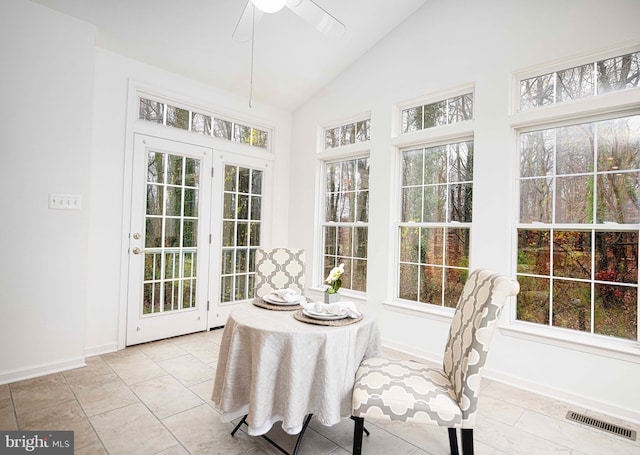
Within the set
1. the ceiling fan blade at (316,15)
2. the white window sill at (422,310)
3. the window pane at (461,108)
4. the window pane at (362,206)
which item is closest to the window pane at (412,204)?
the window pane at (362,206)

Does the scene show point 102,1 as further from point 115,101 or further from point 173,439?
point 173,439

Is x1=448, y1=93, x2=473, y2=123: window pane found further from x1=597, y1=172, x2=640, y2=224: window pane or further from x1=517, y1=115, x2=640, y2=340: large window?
x1=597, y1=172, x2=640, y2=224: window pane

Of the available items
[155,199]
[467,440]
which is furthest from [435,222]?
[155,199]

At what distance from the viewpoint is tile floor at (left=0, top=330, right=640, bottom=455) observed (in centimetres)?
201

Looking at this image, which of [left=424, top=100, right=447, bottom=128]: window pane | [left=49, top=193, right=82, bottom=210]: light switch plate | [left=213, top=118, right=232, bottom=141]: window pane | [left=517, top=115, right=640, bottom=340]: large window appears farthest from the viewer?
[left=213, top=118, right=232, bottom=141]: window pane

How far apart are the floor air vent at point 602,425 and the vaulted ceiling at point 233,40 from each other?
382cm

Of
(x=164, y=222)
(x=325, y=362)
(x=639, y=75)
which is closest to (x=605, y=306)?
(x=639, y=75)

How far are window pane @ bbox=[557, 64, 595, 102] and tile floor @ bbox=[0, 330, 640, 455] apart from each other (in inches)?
92.1

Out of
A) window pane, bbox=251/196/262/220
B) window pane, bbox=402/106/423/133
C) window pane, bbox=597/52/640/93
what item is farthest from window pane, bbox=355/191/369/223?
window pane, bbox=597/52/640/93

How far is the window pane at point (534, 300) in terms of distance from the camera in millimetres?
2822

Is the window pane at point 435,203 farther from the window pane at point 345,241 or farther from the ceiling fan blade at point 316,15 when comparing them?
the ceiling fan blade at point 316,15

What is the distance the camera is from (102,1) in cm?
287

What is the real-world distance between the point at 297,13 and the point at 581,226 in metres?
2.57

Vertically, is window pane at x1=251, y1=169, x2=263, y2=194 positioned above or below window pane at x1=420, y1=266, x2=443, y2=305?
above
